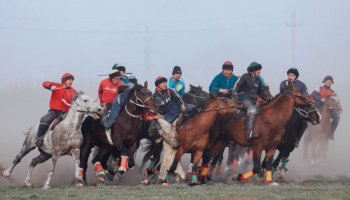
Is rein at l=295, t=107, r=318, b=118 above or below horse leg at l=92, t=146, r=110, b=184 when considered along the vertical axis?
above

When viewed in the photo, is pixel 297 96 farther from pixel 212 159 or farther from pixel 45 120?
pixel 45 120

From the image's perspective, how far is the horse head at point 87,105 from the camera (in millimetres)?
19703

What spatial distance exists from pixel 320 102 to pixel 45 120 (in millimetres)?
11269

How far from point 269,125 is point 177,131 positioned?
2.11 metres

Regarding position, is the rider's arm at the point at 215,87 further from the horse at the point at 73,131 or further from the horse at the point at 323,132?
the horse at the point at 323,132

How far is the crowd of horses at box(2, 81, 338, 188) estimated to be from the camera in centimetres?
1983

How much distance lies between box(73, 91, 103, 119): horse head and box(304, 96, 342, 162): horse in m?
11.1

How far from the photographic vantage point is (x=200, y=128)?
65.6 feet

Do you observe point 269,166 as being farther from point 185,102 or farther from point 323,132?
point 323,132

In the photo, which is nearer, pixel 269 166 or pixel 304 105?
pixel 269 166

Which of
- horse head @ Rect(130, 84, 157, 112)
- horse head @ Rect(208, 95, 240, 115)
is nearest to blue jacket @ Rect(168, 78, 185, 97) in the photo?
horse head @ Rect(208, 95, 240, 115)

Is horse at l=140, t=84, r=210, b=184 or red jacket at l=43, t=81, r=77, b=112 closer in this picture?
horse at l=140, t=84, r=210, b=184

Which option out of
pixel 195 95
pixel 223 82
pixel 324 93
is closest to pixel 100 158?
pixel 195 95

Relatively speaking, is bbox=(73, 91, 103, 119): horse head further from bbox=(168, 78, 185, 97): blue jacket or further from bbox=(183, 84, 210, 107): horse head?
bbox=(168, 78, 185, 97): blue jacket
